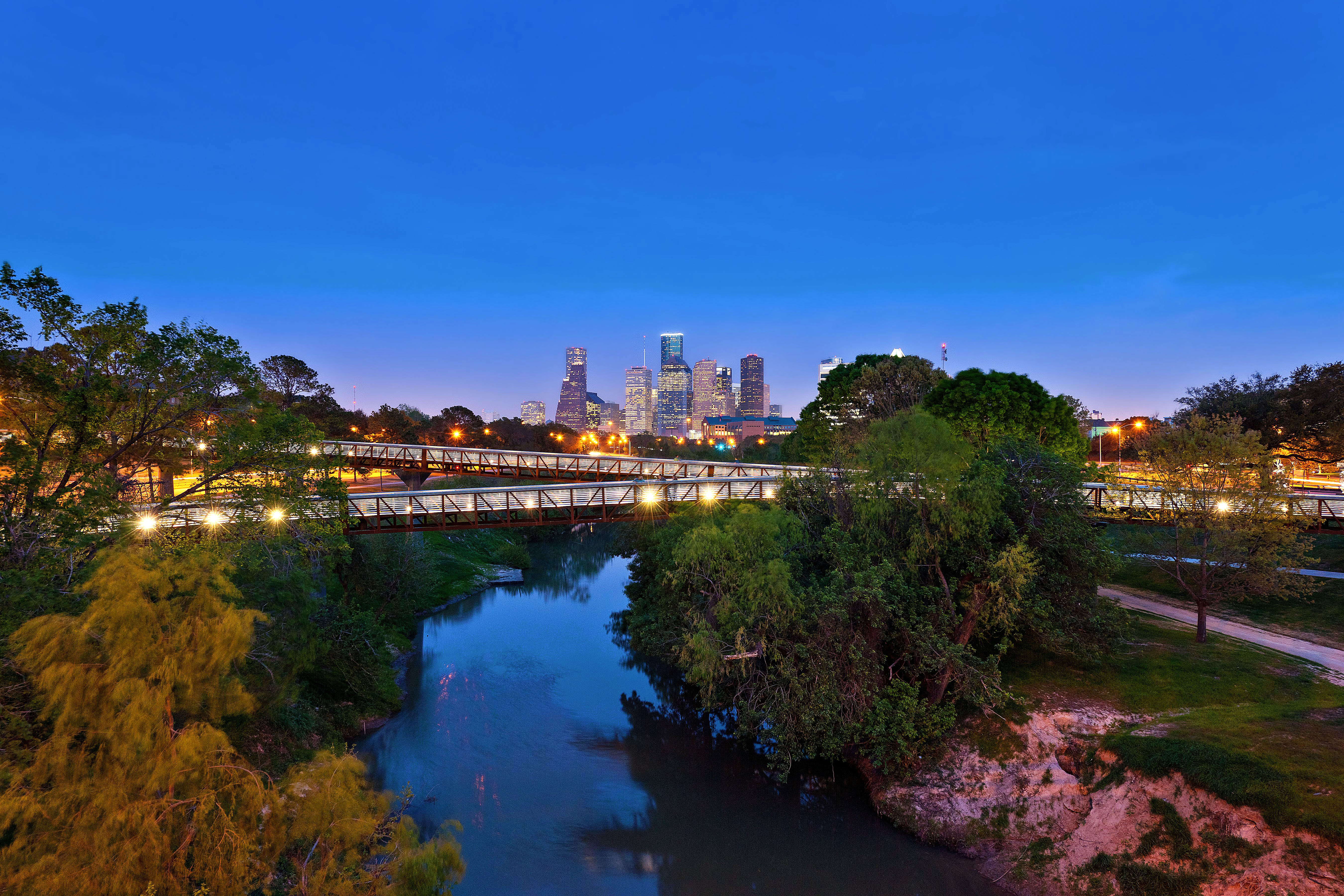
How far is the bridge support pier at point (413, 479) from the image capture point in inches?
2496

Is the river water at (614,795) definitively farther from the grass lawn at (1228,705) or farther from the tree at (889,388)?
the tree at (889,388)

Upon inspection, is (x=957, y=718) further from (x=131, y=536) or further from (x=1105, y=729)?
(x=131, y=536)

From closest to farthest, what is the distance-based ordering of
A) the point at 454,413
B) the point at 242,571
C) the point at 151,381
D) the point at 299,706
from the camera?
the point at 151,381, the point at 242,571, the point at 299,706, the point at 454,413

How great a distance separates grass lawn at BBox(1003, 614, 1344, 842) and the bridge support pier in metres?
56.5

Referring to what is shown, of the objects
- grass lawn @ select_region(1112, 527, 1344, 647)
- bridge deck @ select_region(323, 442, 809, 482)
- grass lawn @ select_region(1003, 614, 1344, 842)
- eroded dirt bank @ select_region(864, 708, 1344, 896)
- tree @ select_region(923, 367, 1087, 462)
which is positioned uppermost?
tree @ select_region(923, 367, 1087, 462)

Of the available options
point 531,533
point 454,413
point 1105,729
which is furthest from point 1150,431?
point 454,413

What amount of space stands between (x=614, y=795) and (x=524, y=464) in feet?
119

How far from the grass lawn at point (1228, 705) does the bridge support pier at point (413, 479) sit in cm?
5646

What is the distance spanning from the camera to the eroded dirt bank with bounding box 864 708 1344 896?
14.5m

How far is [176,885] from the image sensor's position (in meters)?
9.46

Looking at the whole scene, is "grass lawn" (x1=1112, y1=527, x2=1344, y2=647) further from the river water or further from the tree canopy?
the river water

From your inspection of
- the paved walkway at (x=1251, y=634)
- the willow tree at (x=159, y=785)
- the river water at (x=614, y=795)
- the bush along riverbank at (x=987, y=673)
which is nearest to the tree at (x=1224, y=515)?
the paved walkway at (x=1251, y=634)

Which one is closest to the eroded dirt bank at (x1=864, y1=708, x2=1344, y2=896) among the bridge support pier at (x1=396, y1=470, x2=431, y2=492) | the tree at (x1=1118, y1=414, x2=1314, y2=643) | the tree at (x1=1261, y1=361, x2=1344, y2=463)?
the tree at (x1=1118, y1=414, x2=1314, y2=643)

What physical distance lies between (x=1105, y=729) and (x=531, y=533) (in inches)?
2343
